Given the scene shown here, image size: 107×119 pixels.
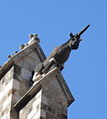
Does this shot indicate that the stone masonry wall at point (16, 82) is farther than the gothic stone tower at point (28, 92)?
Yes

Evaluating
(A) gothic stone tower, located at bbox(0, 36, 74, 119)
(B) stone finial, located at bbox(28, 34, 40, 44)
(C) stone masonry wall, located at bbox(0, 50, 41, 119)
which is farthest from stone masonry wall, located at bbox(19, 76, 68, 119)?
(B) stone finial, located at bbox(28, 34, 40, 44)

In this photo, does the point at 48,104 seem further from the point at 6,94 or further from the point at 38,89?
the point at 6,94

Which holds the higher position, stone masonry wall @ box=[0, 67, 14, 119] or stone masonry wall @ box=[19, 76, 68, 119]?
stone masonry wall @ box=[0, 67, 14, 119]

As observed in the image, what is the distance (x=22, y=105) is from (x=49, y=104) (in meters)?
0.94

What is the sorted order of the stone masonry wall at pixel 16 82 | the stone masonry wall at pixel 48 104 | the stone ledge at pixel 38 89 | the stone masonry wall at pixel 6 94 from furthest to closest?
the stone masonry wall at pixel 16 82, the stone masonry wall at pixel 6 94, the stone ledge at pixel 38 89, the stone masonry wall at pixel 48 104

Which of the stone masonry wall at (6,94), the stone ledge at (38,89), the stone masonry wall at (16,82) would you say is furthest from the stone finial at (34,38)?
the stone ledge at (38,89)

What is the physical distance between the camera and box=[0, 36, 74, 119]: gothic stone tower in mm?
23406

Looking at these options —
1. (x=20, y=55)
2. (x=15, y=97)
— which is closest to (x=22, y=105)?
(x=15, y=97)

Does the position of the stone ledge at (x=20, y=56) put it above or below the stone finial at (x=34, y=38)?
below

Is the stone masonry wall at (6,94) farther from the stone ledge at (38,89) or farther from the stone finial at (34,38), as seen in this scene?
the stone finial at (34,38)

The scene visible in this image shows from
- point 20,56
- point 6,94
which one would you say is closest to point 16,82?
point 6,94

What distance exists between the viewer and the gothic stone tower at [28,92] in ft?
76.8

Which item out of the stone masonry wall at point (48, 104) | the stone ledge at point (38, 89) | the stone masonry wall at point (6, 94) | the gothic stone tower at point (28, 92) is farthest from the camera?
the stone masonry wall at point (6, 94)

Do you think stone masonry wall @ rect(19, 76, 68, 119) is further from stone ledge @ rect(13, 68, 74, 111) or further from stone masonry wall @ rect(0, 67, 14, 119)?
stone masonry wall @ rect(0, 67, 14, 119)
